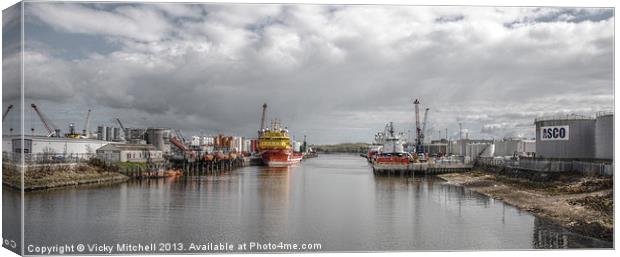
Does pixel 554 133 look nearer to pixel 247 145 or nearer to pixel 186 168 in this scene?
pixel 186 168

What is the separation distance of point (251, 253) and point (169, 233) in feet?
11.6

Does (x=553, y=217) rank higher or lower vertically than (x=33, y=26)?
lower

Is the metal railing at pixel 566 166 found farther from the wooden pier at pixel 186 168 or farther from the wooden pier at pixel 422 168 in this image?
the wooden pier at pixel 186 168

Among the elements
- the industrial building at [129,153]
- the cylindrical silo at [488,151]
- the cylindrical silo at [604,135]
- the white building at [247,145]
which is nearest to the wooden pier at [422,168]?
the cylindrical silo at [488,151]

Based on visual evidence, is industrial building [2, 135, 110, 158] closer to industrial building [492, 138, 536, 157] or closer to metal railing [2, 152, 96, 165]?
metal railing [2, 152, 96, 165]

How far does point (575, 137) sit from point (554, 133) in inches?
63.2

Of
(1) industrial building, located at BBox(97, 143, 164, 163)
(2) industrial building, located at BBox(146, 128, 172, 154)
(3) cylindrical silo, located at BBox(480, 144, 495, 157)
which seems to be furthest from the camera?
(3) cylindrical silo, located at BBox(480, 144, 495, 157)

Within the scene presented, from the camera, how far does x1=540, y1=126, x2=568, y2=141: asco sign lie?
2733 cm

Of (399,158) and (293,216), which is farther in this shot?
(399,158)

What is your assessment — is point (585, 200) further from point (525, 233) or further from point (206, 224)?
point (206, 224)

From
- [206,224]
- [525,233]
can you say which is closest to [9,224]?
[206,224]

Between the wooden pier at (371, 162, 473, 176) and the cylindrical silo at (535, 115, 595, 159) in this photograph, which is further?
Answer: the wooden pier at (371, 162, 473, 176)

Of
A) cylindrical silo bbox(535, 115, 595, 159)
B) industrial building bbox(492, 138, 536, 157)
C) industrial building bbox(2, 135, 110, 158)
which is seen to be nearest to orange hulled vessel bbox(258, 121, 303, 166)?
industrial building bbox(492, 138, 536, 157)

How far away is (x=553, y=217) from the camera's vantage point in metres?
19.1
